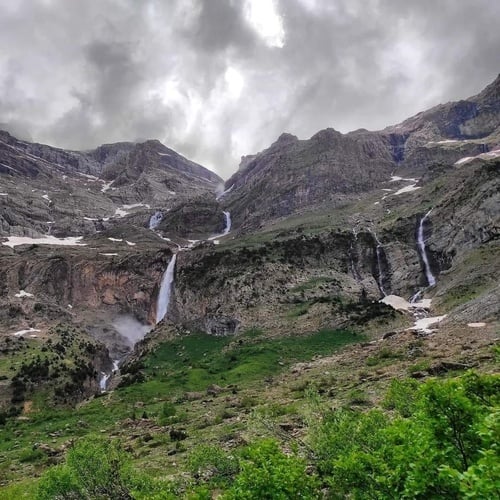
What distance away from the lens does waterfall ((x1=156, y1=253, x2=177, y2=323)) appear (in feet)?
394

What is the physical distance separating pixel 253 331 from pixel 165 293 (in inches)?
1966

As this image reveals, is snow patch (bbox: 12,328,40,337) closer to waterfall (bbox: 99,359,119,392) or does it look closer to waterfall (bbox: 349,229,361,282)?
waterfall (bbox: 99,359,119,392)

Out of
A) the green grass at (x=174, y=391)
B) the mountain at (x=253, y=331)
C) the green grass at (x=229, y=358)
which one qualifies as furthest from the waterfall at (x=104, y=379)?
the green grass at (x=229, y=358)

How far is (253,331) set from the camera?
80125 mm

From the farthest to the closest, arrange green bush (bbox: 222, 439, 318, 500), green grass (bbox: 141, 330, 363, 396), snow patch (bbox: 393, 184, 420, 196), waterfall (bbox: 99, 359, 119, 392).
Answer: snow patch (bbox: 393, 184, 420, 196) → waterfall (bbox: 99, 359, 119, 392) → green grass (bbox: 141, 330, 363, 396) → green bush (bbox: 222, 439, 318, 500)

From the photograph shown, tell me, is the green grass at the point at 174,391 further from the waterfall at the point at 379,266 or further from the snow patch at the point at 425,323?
the waterfall at the point at 379,266

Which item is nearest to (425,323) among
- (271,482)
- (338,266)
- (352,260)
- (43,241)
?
(338,266)

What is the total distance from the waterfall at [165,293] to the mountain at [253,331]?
0.72 m

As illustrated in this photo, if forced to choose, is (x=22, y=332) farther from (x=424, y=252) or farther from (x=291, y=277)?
(x=424, y=252)

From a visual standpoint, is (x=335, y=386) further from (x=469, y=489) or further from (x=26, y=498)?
(x=469, y=489)

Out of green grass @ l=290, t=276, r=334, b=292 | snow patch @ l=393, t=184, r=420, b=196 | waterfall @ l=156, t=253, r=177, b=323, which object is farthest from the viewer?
snow patch @ l=393, t=184, r=420, b=196

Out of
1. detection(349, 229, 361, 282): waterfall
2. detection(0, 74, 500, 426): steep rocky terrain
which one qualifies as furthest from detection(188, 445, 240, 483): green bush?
detection(349, 229, 361, 282): waterfall

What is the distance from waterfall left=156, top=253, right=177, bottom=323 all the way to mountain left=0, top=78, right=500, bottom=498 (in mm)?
719

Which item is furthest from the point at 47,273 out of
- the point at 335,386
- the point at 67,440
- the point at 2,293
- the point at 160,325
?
the point at 335,386
